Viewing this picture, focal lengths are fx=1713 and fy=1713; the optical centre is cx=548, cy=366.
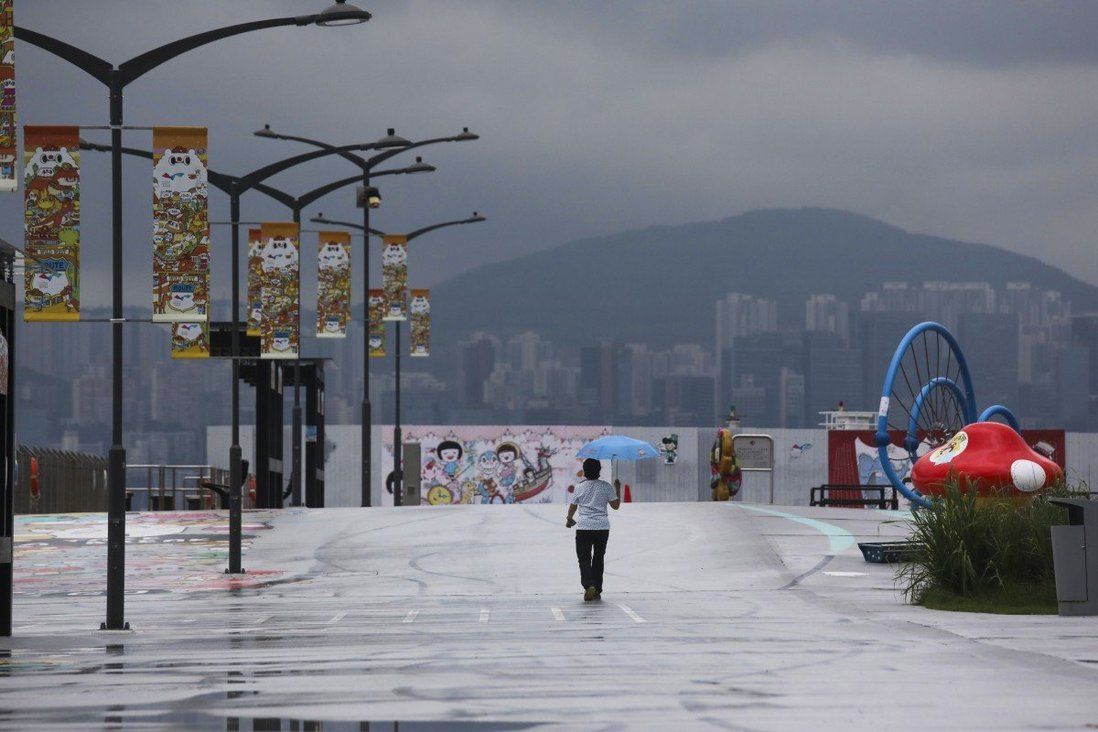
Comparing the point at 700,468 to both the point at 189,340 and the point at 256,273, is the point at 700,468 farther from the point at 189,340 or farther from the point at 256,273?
the point at 189,340

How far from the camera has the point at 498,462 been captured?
76.8 metres

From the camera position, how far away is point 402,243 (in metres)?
51.9

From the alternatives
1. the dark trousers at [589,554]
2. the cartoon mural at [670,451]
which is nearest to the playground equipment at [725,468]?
the dark trousers at [589,554]

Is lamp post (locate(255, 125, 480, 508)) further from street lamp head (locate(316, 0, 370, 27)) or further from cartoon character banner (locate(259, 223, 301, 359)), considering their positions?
street lamp head (locate(316, 0, 370, 27))

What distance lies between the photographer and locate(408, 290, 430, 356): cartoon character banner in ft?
190

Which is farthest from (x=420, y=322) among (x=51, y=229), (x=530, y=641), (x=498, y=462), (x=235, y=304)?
(x=530, y=641)

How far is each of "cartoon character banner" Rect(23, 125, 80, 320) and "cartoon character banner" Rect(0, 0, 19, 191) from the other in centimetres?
294

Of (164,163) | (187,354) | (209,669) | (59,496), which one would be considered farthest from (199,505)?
(209,669)

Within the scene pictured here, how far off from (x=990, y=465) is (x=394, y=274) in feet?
90.8

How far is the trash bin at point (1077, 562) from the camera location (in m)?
19.6

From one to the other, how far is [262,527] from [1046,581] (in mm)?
21472

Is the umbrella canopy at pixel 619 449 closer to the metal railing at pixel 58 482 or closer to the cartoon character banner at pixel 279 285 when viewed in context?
the cartoon character banner at pixel 279 285

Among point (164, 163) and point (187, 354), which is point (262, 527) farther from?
point (164, 163)

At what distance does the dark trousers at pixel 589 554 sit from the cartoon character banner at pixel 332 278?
765 inches
